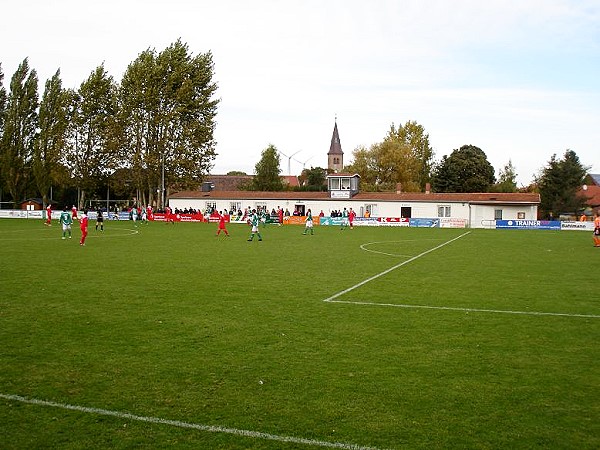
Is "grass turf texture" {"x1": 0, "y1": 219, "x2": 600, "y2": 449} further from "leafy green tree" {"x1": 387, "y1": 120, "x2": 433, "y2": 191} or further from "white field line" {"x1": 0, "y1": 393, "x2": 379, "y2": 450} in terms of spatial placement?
"leafy green tree" {"x1": 387, "y1": 120, "x2": 433, "y2": 191}

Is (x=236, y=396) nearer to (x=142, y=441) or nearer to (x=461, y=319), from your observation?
(x=142, y=441)

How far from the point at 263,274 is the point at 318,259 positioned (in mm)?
5269

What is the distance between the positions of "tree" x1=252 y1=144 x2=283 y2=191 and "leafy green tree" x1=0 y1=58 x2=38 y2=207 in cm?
3067

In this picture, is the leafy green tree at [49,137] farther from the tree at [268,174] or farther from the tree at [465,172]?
the tree at [465,172]

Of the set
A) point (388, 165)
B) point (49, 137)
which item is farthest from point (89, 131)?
point (388, 165)

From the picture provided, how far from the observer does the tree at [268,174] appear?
274 ft

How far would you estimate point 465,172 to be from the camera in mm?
85125

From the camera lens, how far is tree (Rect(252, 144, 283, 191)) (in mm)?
83375

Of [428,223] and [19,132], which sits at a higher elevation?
[19,132]

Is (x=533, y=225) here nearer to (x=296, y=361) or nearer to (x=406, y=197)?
(x=406, y=197)

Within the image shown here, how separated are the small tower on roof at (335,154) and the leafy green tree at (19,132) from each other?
80615 millimetres

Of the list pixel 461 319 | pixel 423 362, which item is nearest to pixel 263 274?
pixel 461 319

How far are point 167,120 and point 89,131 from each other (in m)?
13.1

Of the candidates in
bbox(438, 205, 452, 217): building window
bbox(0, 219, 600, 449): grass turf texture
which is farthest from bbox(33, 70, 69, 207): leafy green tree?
bbox(0, 219, 600, 449): grass turf texture
